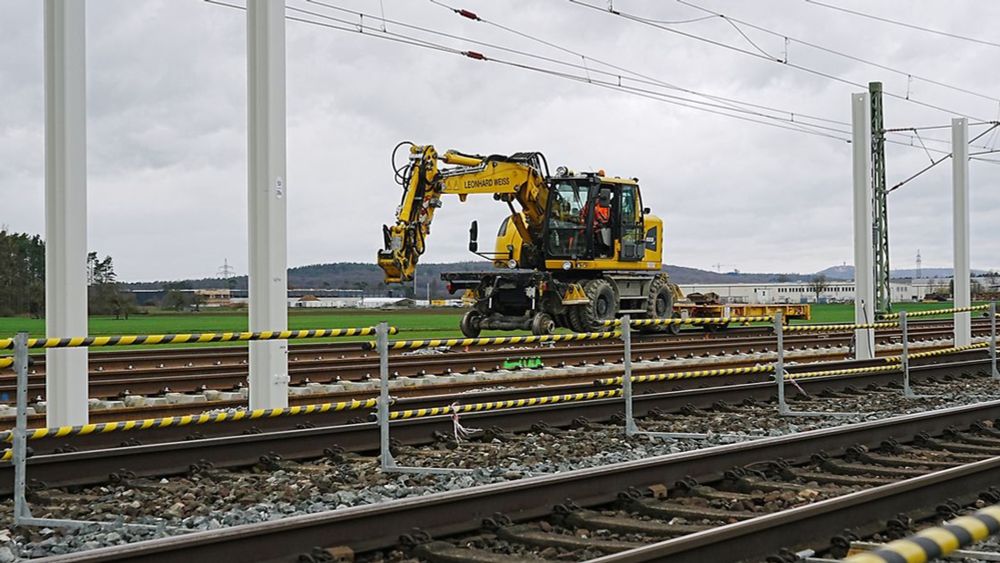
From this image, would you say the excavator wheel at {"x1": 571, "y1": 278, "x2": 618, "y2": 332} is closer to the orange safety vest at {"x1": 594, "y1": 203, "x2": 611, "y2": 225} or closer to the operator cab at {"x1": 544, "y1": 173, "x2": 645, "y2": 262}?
the operator cab at {"x1": 544, "y1": 173, "x2": 645, "y2": 262}

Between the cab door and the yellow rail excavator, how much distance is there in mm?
24

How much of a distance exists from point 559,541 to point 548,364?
11.8 meters

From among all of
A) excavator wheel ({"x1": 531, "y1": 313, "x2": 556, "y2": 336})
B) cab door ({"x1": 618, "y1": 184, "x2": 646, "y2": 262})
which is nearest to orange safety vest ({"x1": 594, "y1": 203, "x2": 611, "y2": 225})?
cab door ({"x1": 618, "y1": 184, "x2": 646, "y2": 262})

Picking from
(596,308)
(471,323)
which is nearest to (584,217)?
(596,308)

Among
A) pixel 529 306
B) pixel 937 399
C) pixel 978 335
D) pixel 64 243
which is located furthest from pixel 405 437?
pixel 978 335

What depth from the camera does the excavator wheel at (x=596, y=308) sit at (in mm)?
24016

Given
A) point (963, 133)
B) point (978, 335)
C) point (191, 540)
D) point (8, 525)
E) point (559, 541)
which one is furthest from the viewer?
point (978, 335)

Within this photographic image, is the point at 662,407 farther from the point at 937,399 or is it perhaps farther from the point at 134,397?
the point at 134,397

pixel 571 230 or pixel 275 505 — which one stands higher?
pixel 571 230

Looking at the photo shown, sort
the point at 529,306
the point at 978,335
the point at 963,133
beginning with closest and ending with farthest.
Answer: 1. the point at 963,133
2. the point at 529,306
3. the point at 978,335

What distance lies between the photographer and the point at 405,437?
9414 mm

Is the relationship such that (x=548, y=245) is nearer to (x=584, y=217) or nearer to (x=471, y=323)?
(x=584, y=217)

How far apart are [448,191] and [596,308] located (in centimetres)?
460

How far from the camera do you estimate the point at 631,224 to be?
25.5 metres
